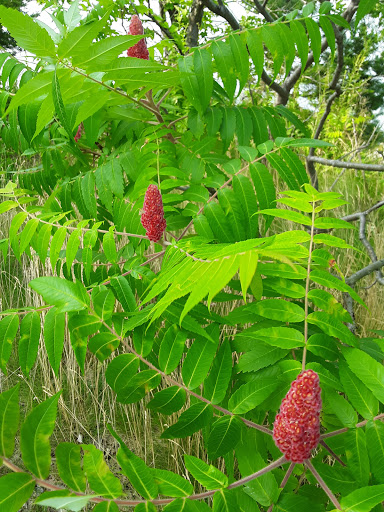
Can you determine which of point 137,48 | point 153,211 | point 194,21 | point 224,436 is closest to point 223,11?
point 194,21

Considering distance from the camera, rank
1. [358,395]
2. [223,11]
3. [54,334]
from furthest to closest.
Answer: [223,11], [54,334], [358,395]

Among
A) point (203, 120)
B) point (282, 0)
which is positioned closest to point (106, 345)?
point (203, 120)

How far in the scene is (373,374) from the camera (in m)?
0.73

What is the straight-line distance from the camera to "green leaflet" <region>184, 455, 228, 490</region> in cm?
65

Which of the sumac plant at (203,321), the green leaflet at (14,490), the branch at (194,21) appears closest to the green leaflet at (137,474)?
the sumac plant at (203,321)

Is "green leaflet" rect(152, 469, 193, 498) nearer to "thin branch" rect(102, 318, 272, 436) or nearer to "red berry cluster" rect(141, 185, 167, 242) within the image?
"thin branch" rect(102, 318, 272, 436)

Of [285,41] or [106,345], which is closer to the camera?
[106,345]

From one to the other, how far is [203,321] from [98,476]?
16.0 inches

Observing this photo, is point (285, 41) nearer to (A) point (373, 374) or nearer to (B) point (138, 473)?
(A) point (373, 374)

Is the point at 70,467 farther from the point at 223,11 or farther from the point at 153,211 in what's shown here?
the point at 223,11

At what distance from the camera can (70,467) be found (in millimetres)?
587

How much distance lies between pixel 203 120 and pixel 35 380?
1824 mm

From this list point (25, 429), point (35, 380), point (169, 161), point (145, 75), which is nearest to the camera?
point (25, 429)

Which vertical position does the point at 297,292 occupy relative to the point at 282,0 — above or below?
below
